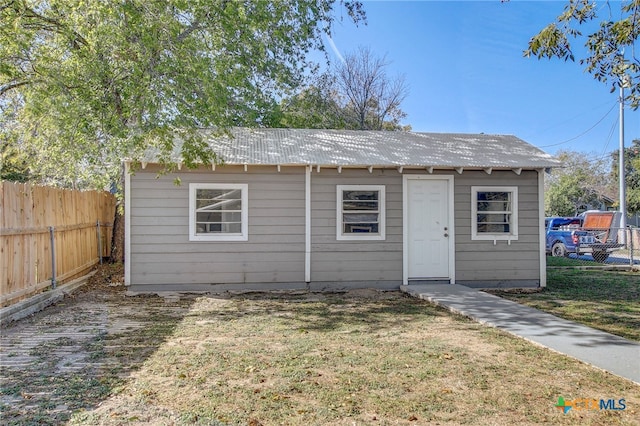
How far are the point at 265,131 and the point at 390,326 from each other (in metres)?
6.02

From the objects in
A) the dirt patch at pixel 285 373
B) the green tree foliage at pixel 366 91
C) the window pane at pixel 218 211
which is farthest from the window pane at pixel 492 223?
the green tree foliage at pixel 366 91

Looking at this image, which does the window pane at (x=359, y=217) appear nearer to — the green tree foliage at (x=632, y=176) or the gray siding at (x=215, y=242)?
the gray siding at (x=215, y=242)

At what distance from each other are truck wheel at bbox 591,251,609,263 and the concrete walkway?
9478mm

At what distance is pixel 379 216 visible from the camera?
8539 mm

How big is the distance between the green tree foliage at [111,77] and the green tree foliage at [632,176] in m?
20.2

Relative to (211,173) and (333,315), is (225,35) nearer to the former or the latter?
(211,173)

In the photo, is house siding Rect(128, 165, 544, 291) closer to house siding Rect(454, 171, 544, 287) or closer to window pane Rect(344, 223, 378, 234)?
house siding Rect(454, 171, 544, 287)

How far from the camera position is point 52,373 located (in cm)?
379

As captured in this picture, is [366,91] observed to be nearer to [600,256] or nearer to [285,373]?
[600,256]

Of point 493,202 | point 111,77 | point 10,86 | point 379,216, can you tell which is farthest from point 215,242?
point 493,202

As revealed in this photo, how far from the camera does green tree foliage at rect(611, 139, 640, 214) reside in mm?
22819

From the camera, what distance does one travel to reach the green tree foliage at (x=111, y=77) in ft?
23.4

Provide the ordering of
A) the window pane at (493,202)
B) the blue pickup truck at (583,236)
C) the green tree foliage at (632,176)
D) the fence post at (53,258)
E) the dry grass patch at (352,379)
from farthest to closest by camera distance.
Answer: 1. the green tree foliage at (632,176)
2. the blue pickup truck at (583,236)
3. the window pane at (493,202)
4. the fence post at (53,258)
5. the dry grass patch at (352,379)

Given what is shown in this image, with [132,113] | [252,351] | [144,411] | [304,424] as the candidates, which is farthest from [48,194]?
[304,424]
